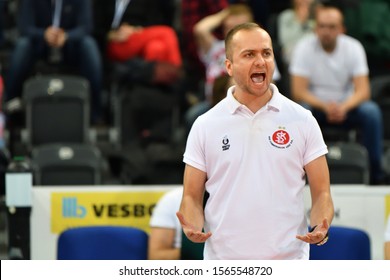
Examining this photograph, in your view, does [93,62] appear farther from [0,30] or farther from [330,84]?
[330,84]

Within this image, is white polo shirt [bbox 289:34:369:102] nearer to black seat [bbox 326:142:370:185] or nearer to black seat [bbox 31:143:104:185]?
black seat [bbox 326:142:370:185]

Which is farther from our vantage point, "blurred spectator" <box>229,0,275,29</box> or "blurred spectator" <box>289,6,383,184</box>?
"blurred spectator" <box>229,0,275,29</box>

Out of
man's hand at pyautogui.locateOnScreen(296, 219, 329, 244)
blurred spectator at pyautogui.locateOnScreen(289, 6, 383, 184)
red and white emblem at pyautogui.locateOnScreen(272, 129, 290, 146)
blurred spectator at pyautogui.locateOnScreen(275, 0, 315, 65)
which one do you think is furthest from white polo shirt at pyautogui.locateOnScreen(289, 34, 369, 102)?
man's hand at pyautogui.locateOnScreen(296, 219, 329, 244)

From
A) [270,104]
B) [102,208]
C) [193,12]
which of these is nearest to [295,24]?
[193,12]

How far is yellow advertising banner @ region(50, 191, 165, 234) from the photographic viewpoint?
680 cm

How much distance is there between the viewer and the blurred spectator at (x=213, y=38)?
28.0 ft

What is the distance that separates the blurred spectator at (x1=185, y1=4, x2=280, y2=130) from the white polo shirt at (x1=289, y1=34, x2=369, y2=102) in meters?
0.23

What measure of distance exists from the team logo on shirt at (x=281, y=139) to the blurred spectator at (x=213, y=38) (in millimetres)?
3852

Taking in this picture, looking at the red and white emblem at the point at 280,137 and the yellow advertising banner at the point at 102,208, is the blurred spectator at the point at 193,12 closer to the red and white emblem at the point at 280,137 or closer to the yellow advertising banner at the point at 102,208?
the yellow advertising banner at the point at 102,208

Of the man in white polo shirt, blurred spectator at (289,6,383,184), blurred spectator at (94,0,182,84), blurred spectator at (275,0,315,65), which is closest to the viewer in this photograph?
the man in white polo shirt

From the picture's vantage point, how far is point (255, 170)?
4445 millimetres

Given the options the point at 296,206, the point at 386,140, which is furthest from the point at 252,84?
the point at 386,140

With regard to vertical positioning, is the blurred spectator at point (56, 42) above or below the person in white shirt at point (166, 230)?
above

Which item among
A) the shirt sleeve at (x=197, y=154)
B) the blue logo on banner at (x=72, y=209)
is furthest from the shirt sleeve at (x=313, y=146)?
the blue logo on banner at (x=72, y=209)
